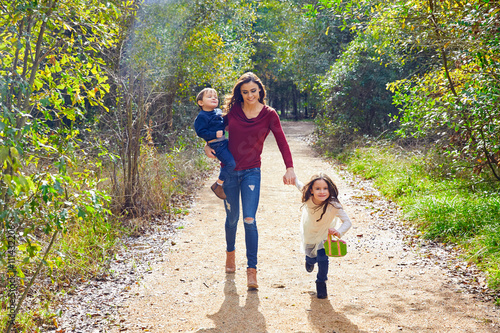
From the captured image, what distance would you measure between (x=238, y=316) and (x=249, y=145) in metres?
1.65

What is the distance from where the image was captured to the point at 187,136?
46.1 ft

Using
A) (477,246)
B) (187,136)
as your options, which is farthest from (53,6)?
(187,136)

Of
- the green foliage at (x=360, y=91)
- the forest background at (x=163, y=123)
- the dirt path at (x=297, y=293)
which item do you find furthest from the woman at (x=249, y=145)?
the green foliage at (x=360, y=91)

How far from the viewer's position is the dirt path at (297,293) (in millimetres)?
3977

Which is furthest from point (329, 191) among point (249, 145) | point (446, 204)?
point (446, 204)

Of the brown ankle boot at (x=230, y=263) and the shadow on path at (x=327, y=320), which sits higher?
the brown ankle boot at (x=230, y=263)

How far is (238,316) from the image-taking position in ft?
13.6

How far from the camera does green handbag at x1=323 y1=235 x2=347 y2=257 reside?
13.2 feet

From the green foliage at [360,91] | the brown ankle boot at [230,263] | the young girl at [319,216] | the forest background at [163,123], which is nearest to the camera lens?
the forest background at [163,123]

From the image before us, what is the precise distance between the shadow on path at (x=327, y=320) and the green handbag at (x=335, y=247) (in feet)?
1.85

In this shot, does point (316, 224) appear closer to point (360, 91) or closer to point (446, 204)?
point (446, 204)

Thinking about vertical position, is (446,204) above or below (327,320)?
above

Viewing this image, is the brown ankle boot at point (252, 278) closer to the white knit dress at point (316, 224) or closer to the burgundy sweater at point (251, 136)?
the white knit dress at point (316, 224)

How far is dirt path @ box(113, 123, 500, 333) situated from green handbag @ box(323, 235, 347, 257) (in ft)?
1.91
